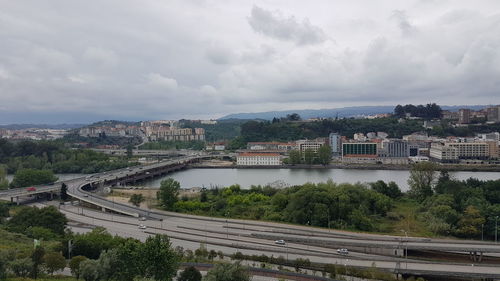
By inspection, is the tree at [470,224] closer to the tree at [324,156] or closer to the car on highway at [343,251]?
the car on highway at [343,251]

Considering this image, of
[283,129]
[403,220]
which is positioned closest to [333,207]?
[403,220]

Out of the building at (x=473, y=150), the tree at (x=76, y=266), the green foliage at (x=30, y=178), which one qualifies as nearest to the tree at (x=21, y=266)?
the tree at (x=76, y=266)

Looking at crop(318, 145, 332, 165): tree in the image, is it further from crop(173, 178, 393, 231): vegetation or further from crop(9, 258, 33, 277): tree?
crop(9, 258, 33, 277): tree

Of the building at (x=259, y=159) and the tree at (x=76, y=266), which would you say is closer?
the tree at (x=76, y=266)

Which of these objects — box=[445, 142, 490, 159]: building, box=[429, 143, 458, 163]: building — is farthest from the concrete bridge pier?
box=[445, 142, 490, 159]: building

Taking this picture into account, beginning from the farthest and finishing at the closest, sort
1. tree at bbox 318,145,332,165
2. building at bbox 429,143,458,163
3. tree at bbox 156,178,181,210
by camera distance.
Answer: building at bbox 429,143,458,163 → tree at bbox 318,145,332,165 → tree at bbox 156,178,181,210

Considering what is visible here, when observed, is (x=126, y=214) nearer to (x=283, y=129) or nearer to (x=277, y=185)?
(x=277, y=185)
